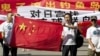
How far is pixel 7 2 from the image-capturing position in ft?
37.0

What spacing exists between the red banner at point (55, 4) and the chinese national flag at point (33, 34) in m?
0.89

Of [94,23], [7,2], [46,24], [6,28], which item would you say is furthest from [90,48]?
[7,2]

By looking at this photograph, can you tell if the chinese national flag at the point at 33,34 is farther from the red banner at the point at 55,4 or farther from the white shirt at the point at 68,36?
the red banner at the point at 55,4

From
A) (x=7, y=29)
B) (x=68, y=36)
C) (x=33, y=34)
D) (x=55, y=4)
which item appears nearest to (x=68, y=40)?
(x=68, y=36)

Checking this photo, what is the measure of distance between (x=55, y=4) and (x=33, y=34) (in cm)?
124

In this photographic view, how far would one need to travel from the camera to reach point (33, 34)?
10383 millimetres

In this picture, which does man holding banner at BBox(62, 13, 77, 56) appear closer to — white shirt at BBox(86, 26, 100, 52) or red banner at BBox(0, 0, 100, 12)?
white shirt at BBox(86, 26, 100, 52)

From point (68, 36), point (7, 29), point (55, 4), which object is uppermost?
point (55, 4)

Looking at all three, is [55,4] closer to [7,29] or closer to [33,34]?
[33,34]

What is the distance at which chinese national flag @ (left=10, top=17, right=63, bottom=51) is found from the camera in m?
10.3

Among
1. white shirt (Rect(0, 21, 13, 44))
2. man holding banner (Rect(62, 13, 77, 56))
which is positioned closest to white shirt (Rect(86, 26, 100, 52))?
man holding banner (Rect(62, 13, 77, 56))

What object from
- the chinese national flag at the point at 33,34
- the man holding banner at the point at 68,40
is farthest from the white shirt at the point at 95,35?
the chinese national flag at the point at 33,34

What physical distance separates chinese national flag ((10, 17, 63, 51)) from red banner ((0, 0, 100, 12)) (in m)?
0.89

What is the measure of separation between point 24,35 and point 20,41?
19 centimetres
